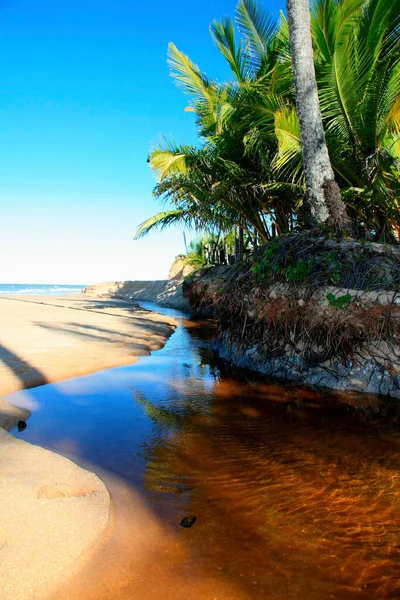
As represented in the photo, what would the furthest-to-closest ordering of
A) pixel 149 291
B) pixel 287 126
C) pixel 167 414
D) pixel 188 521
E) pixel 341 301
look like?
pixel 149 291 → pixel 287 126 → pixel 341 301 → pixel 167 414 → pixel 188 521

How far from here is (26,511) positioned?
168 centimetres

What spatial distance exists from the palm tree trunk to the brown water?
3267mm

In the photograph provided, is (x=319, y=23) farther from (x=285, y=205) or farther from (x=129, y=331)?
A: (x=129, y=331)

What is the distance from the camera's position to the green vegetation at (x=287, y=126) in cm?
670

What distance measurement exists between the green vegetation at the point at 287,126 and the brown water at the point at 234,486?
2265 millimetres

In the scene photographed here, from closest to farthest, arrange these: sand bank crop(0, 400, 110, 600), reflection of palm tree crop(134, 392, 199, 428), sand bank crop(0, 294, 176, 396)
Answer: sand bank crop(0, 400, 110, 600) → reflection of palm tree crop(134, 392, 199, 428) → sand bank crop(0, 294, 176, 396)

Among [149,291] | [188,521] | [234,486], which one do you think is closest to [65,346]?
[234,486]

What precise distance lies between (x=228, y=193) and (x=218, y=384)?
22.2ft

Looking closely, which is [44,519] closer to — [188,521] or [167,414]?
[188,521]

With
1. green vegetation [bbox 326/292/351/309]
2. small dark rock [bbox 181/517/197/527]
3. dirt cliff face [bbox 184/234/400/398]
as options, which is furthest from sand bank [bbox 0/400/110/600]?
green vegetation [bbox 326/292/351/309]

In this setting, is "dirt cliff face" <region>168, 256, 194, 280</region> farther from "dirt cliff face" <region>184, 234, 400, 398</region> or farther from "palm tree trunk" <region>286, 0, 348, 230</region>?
"dirt cliff face" <region>184, 234, 400, 398</region>

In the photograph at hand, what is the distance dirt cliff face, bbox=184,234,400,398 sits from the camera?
161 inches

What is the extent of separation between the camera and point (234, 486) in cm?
213

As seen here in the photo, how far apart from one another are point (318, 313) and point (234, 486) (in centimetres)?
Result: 281
